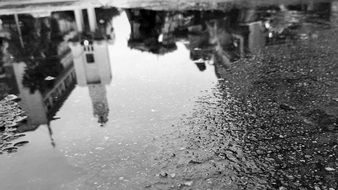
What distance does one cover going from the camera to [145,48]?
371 inches

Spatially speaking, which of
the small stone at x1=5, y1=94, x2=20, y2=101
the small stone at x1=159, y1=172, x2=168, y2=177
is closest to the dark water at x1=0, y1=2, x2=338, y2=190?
the small stone at x1=159, y1=172, x2=168, y2=177

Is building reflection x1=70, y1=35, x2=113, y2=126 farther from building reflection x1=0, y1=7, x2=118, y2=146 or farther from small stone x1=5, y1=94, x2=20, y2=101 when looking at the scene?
small stone x1=5, y1=94, x2=20, y2=101

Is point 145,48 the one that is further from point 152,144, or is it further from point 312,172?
point 312,172

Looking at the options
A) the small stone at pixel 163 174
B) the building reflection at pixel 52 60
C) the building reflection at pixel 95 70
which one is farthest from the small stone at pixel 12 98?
the small stone at pixel 163 174

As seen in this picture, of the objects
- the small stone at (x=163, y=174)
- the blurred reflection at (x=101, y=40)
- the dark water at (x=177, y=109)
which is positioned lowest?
the small stone at (x=163, y=174)

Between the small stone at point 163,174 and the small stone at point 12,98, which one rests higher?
the small stone at point 12,98

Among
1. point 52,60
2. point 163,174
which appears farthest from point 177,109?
point 52,60

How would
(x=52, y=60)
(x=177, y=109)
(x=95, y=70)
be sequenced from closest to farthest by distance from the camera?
(x=177, y=109), (x=95, y=70), (x=52, y=60)

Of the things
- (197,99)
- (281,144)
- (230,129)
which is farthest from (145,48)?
(281,144)

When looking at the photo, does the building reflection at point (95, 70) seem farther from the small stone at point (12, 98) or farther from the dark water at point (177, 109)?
the small stone at point (12, 98)

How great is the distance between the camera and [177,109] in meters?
5.54

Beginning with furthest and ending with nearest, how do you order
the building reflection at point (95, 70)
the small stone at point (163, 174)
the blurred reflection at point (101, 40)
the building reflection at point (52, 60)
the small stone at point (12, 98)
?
1. the blurred reflection at point (101, 40)
2. the small stone at point (12, 98)
3. the building reflection at point (52, 60)
4. the building reflection at point (95, 70)
5. the small stone at point (163, 174)

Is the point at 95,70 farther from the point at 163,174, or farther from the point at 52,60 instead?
the point at 163,174

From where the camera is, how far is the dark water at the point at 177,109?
12.8 feet
